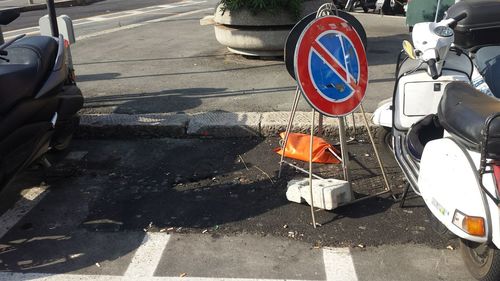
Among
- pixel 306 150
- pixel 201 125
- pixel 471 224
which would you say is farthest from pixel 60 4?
pixel 471 224

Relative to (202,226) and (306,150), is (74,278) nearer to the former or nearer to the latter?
(202,226)

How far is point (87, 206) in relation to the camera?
4145 millimetres

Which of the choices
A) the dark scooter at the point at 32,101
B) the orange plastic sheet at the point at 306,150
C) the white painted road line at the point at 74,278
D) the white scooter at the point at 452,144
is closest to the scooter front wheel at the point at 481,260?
the white scooter at the point at 452,144

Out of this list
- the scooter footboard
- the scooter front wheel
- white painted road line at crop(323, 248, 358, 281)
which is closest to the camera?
the scooter footboard

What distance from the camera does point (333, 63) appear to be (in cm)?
387

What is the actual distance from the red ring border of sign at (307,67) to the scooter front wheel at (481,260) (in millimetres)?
1266

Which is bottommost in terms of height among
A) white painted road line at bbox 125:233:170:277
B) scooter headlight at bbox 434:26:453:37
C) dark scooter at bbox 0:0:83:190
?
white painted road line at bbox 125:233:170:277

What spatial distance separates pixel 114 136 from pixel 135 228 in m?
2.00

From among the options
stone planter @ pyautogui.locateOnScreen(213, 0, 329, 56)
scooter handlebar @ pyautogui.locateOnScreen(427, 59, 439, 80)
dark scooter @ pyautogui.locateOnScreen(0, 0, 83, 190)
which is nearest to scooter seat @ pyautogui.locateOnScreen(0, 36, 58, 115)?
dark scooter @ pyautogui.locateOnScreen(0, 0, 83, 190)

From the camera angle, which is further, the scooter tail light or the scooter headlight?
the scooter headlight

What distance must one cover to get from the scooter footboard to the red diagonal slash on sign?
0.97m

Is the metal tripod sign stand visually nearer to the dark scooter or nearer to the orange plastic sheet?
the orange plastic sheet

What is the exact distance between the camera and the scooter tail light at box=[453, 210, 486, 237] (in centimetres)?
263

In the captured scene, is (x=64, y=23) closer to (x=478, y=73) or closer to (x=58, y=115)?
(x=58, y=115)
